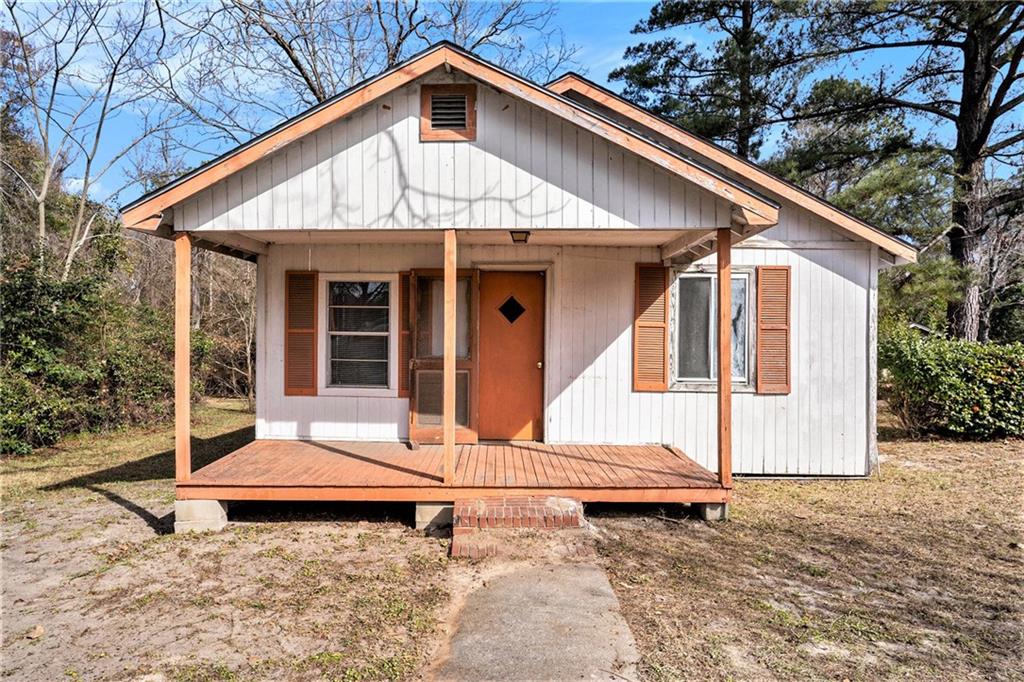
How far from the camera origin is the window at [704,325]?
6.93m

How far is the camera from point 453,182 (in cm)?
505

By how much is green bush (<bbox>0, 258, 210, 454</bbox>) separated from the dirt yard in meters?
2.69

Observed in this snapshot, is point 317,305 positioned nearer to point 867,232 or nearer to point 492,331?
point 492,331

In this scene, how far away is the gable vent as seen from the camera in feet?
16.8

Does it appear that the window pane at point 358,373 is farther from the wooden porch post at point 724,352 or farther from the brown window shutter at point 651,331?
the wooden porch post at point 724,352

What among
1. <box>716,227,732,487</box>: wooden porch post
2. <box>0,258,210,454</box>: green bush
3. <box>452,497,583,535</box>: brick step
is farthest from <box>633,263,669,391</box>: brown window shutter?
<box>0,258,210,454</box>: green bush

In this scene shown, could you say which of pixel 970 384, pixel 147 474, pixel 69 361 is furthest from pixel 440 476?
pixel 970 384

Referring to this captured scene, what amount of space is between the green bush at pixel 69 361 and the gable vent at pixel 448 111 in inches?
294

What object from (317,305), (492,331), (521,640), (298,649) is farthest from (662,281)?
(298,649)

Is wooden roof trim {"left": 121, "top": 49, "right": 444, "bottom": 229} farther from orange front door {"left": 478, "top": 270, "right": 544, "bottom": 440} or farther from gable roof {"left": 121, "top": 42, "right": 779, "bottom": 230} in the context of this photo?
orange front door {"left": 478, "top": 270, "right": 544, "bottom": 440}

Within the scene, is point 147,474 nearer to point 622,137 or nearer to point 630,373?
point 630,373

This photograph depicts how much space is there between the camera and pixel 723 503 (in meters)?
5.27

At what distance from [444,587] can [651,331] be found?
3.96 m

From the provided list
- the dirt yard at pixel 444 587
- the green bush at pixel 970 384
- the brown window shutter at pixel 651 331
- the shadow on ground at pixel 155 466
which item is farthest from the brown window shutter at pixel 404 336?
the green bush at pixel 970 384
